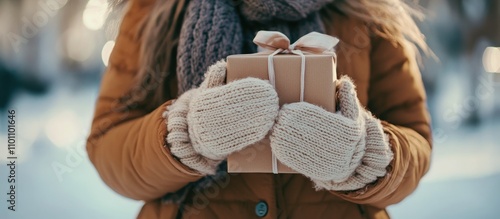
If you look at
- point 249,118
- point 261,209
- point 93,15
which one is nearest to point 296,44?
point 249,118

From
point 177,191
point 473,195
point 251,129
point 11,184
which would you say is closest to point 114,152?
point 177,191

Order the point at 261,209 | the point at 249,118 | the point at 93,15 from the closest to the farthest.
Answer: the point at 249,118
the point at 261,209
the point at 93,15

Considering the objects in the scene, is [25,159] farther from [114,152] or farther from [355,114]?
[355,114]

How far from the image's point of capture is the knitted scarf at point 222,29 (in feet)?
2.71

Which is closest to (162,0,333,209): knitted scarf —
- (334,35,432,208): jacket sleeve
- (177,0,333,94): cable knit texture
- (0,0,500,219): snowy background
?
(177,0,333,94): cable knit texture

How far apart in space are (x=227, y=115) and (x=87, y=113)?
83 cm

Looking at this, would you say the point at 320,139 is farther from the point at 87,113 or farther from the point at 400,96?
the point at 87,113

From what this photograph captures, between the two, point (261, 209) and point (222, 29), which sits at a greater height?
point (222, 29)

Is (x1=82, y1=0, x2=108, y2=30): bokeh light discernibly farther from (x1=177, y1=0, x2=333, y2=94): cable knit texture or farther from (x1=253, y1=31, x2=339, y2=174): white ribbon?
(x1=253, y1=31, x2=339, y2=174): white ribbon

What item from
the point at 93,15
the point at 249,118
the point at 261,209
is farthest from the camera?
the point at 93,15

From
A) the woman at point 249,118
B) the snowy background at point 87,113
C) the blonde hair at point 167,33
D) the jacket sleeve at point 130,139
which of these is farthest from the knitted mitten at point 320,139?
the snowy background at point 87,113

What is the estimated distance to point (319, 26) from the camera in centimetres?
86

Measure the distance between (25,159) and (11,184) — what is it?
0.07m

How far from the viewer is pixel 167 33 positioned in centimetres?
90
